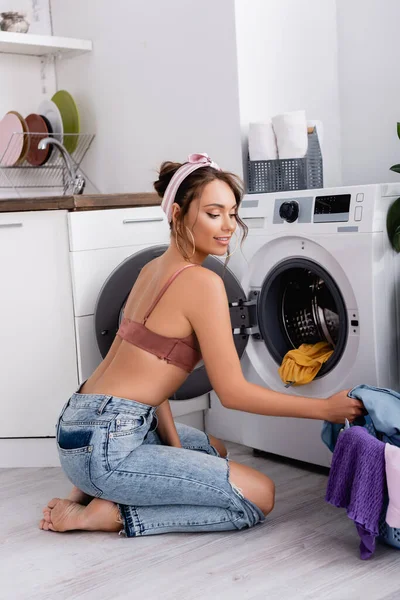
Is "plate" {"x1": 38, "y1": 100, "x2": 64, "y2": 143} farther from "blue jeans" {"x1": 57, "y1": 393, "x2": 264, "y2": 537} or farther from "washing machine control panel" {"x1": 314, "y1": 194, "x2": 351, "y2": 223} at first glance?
"blue jeans" {"x1": 57, "y1": 393, "x2": 264, "y2": 537}

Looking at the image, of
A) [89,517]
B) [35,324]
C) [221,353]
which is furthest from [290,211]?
[89,517]

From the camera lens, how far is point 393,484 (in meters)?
1.77

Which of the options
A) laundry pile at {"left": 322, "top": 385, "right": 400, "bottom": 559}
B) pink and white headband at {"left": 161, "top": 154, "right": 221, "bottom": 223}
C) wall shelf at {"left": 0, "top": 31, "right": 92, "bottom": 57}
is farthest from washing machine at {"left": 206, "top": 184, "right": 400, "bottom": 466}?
wall shelf at {"left": 0, "top": 31, "right": 92, "bottom": 57}

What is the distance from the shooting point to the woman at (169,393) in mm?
1989

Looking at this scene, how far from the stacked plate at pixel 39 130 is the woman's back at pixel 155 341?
1508 millimetres

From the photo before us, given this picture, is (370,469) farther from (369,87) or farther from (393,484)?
(369,87)

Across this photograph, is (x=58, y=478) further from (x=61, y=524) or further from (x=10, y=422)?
(x=61, y=524)

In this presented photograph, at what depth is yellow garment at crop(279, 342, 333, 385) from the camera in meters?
2.36

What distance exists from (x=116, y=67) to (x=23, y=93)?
51cm

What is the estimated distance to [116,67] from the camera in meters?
3.30

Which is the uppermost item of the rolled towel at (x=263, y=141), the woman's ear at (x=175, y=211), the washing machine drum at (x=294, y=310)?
the rolled towel at (x=263, y=141)

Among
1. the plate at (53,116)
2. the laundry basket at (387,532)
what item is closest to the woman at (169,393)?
the laundry basket at (387,532)

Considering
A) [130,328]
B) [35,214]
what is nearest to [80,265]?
[35,214]

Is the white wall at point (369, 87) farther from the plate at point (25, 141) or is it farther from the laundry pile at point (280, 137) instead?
the plate at point (25, 141)
